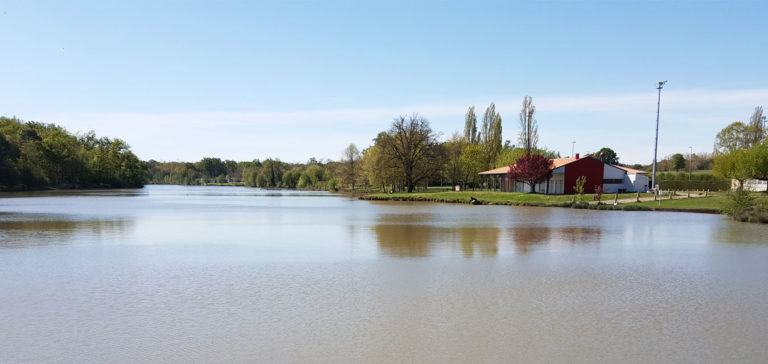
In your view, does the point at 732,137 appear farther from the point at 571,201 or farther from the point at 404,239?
the point at 404,239

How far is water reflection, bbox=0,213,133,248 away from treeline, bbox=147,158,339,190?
233ft

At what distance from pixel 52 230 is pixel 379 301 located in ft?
55.1

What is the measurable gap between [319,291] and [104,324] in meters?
3.51

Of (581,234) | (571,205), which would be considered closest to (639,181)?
(571,205)

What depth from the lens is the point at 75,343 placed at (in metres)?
6.61

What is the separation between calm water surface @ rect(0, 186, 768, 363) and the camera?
254 inches

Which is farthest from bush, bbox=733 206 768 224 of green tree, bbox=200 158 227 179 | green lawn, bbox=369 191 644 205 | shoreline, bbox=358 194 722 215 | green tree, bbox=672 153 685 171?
green tree, bbox=200 158 227 179

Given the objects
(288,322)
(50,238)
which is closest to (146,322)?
(288,322)

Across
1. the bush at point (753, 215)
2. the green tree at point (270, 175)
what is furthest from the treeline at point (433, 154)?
the green tree at point (270, 175)

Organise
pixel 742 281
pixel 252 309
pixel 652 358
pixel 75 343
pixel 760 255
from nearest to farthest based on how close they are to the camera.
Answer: pixel 652 358 < pixel 75 343 < pixel 252 309 < pixel 742 281 < pixel 760 255

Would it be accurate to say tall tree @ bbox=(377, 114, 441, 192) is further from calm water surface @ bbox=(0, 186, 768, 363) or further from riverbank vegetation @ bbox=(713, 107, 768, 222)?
calm water surface @ bbox=(0, 186, 768, 363)

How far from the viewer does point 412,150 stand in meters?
64.7

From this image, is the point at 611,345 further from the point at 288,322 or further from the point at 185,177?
the point at 185,177

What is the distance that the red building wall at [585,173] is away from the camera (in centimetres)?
5184
